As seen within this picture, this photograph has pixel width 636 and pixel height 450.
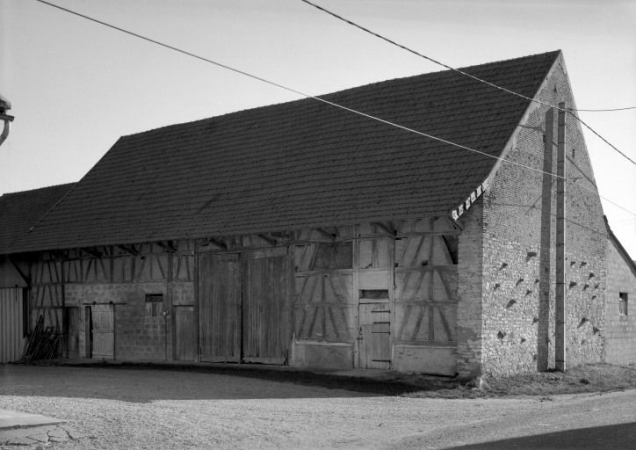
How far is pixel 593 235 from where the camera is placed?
80.5 feet

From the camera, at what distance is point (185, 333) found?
960 inches

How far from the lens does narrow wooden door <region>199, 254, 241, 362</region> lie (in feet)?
75.6

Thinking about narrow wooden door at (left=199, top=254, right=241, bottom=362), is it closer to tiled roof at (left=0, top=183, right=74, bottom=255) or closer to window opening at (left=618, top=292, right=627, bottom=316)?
tiled roof at (left=0, top=183, right=74, bottom=255)

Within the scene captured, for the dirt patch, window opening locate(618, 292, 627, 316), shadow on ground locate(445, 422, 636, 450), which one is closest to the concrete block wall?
the dirt patch

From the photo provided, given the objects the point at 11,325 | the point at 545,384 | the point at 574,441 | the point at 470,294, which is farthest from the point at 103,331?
the point at 574,441

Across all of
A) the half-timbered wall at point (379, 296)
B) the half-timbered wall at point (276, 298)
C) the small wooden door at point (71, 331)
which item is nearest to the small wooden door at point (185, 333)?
the half-timbered wall at point (276, 298)

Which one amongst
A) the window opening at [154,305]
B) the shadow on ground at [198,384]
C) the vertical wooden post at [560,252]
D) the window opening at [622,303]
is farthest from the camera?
the window opening at [622,303]

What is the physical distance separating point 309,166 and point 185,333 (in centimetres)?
627

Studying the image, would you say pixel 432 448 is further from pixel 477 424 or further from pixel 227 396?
pixel 227 396

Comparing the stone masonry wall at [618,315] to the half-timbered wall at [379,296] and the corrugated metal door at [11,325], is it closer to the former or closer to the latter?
the half-timbered wall at [379,296]

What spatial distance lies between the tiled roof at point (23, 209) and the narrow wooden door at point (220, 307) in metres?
9.60

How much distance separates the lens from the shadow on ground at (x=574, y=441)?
10312mm

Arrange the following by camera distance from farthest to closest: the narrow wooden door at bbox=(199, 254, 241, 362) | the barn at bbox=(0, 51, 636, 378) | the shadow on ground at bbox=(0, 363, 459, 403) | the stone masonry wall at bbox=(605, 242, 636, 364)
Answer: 1. the stone masonry wall at bbox=(605, 242, 636, 364)
2. the narrow wooden door at bbox=(199, 254, 241, 362)
3. the barn at bbox=(0, 51, 636, 378)
4. the shadow on ground at bbox=(0, 363, 459, 403)

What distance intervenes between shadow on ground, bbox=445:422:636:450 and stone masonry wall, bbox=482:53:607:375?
23.7 ft
